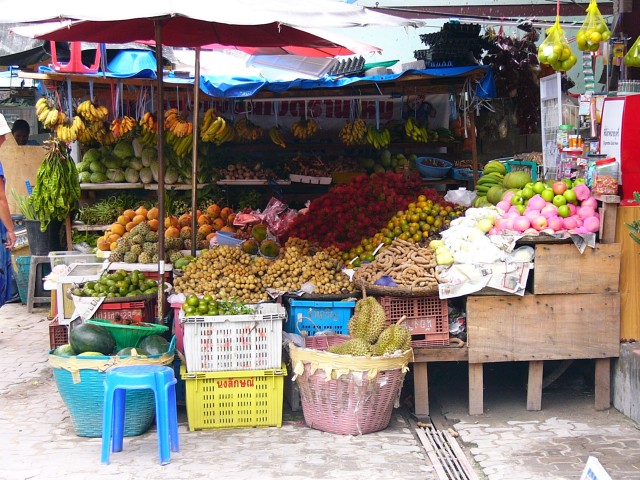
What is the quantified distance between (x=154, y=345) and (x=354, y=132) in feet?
16.2

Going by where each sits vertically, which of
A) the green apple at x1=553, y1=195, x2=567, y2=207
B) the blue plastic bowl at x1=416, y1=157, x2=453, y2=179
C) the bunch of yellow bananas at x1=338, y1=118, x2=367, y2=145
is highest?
the bunch of yellow bananas at x1=338, y1=118, x2=367, y2=145

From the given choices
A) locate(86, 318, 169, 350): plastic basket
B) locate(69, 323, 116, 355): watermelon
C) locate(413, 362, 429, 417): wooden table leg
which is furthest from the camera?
locate(413, 362, 429, 417): wooden table leg

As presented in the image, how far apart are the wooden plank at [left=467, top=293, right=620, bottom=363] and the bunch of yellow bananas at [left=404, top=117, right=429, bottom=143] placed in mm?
4352

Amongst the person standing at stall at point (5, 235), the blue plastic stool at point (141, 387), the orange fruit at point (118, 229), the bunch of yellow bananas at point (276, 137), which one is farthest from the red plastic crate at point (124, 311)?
the bunch of yellow bananas at point (276, 137)

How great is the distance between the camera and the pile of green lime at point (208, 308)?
18.6 feet

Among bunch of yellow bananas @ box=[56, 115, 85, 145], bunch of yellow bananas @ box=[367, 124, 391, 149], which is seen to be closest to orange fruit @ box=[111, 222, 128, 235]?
bunch of yellow bananas @ box=[56, 115, 85, 145]

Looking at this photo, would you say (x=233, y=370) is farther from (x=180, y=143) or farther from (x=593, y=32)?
(x=180, y=143)

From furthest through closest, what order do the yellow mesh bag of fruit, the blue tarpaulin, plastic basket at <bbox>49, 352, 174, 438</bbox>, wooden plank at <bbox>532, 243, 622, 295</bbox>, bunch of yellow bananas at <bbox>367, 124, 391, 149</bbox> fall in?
bunch of yellow bananas at <bbox>367, 124, 391, 149</bbox> → the blue tarpaulin → the yellow mesh bag of fruit → wooden plank at <bbox>532, 243, 622, 295</bbox> → plastic basket at <bbox>49, 352, 174, 438</bbox>

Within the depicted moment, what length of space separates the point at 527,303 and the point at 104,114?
17.0ft

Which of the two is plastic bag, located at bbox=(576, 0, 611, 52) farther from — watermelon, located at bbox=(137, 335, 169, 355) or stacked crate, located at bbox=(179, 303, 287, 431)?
watermelon, located at bbox=(137, 335, 169, 355)

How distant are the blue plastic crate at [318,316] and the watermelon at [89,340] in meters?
1.40

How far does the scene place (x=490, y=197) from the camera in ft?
23.2

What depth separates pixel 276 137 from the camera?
32.7 ft

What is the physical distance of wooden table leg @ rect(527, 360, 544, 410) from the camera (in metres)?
6.11
